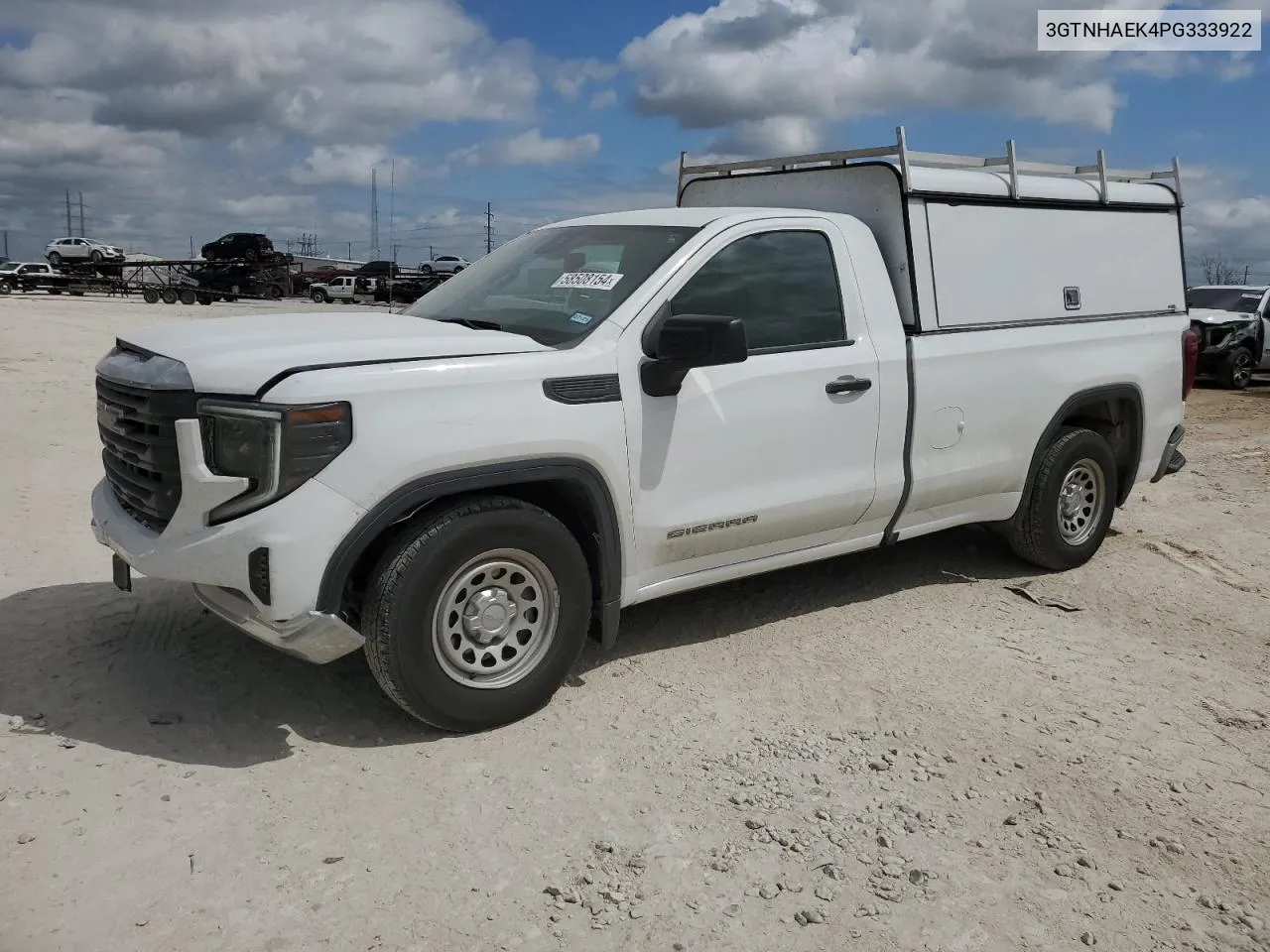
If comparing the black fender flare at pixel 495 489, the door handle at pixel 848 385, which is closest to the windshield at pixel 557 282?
the black fender flare at pixel 495 489

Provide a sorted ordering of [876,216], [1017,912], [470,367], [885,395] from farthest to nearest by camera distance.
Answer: [876,216] < [885,395] < [470,367] < [1017,912]

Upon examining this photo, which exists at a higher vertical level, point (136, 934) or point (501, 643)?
point (501, 643)

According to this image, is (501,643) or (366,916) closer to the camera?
(366,916)

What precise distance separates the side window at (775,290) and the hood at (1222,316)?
Result: 15.7 meters

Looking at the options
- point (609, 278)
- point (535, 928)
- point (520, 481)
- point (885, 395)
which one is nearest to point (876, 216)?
point (885, 395)

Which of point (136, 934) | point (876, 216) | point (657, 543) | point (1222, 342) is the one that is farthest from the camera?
point (1222, 342)

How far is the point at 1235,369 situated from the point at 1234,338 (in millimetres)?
507

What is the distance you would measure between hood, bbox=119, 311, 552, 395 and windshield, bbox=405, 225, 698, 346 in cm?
20

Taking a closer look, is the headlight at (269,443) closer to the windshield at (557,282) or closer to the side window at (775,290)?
the windshield at (557,282)

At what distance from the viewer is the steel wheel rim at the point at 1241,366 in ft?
60.5

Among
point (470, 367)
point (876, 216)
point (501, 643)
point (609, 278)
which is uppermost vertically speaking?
point (876, 216)

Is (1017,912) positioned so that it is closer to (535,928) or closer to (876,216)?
(535,928)

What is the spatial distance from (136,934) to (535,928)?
1.02 metres

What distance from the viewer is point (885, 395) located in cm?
504
